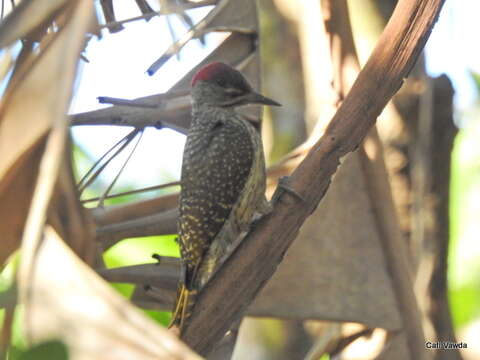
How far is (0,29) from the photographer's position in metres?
1.42

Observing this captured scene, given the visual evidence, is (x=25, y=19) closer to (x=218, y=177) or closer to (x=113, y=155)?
(x=113, y=155)

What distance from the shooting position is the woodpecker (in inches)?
135

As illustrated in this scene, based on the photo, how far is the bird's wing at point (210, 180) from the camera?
3.42m

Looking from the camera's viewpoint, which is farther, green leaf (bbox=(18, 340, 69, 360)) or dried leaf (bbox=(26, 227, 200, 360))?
dried leaf (bbox=(26, 227, 200, 360))

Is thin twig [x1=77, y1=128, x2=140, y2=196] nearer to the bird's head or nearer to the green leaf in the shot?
the bird's head

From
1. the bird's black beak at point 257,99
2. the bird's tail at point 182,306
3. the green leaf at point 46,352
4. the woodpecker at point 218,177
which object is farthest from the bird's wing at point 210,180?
the green leaf at point 46,352

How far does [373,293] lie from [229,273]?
2.58ft

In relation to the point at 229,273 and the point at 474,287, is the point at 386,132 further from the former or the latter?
the point at 229,273

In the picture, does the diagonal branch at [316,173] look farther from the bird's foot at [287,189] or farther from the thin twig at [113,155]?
the thin twig at [113,155]

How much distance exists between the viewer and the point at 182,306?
277 cm

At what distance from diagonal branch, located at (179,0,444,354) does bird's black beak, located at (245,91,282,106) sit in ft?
3.18

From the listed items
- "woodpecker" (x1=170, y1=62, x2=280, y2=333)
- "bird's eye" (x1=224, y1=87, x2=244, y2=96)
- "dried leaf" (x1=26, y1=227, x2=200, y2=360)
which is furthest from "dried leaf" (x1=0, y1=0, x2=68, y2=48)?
"bird's eye" (x1=224, y1=87, x2=244, y2=96)

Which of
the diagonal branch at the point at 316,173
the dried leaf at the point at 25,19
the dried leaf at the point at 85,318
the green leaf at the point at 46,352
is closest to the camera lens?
the green leaf at the point at 46,352

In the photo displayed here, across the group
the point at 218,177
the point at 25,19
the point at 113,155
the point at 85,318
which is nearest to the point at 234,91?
the point at 218,177
